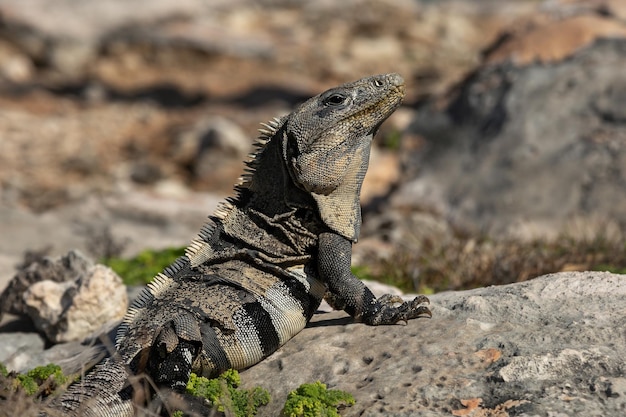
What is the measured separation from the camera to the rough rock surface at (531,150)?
11180 mm

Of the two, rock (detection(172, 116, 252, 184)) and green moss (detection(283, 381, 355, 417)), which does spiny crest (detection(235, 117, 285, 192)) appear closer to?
green moss (detection(283, 381, 355, 417))

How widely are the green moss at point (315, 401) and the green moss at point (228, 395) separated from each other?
0.24 metres

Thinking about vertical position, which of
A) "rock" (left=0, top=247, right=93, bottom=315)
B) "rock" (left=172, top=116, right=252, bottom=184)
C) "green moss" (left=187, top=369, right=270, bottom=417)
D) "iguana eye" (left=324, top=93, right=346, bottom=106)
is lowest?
"rock" (left=172, top=116, right=252, bottom=184)

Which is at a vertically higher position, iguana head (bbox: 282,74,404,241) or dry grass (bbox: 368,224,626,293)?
iguana head (bbox: 282,74,404,241)

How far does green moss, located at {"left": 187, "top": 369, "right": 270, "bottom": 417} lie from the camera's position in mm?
4477

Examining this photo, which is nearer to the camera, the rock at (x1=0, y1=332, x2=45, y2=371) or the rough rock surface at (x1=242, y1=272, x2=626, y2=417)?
the rough rock surface at (x1=242, y1=272, x2=626, y2=417)

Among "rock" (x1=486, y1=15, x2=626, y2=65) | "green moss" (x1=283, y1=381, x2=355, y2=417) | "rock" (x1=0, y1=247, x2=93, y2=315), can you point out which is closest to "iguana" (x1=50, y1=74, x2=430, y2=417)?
"green moss" (x1=283, y1=381, x2=355, y2=417)

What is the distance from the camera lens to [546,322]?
15.4 feet

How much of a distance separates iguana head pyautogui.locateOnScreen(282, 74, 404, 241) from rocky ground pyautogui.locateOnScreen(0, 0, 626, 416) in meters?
0.75

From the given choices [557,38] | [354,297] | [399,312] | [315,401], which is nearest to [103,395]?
[315,401]

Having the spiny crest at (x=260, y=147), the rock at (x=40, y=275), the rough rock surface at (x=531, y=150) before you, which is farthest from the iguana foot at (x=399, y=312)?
the rough rock surface at (x=531, y=150)

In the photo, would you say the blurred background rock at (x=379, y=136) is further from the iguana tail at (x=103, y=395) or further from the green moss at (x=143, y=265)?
the iguana tail at (x=103, y=395)

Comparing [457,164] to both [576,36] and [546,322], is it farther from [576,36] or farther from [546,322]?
[546,322]

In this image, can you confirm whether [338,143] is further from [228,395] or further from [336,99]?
[228,395]
